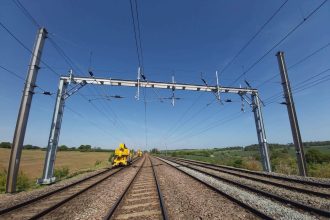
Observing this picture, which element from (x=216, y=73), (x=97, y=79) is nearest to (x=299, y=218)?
(x=216, y=73)

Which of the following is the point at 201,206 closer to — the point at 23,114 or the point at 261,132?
the point at 23,114

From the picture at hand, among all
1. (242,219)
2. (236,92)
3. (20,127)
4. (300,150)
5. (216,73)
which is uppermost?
(216,73)

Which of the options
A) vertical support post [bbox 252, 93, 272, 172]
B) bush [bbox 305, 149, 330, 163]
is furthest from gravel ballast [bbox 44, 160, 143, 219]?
bush [bbox 305, 149, 330, 163]

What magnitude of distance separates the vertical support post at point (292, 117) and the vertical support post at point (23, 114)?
751 inches

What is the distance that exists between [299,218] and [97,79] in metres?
17.5

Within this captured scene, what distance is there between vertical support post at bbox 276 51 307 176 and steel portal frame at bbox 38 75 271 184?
12.8ft

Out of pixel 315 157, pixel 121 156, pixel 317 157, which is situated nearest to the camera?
pixel 121 156

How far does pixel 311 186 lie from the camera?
1066 centimetres

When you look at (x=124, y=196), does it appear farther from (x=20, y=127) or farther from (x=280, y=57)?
(x=280, y=57)

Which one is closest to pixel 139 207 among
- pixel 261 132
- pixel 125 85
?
pixel 125 85

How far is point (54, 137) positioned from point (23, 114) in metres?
4.04

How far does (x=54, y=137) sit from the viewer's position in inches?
631

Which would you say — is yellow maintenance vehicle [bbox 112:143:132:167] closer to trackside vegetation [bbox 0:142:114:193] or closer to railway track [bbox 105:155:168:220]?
trackside vegetation [bbox 0:142:114:193]

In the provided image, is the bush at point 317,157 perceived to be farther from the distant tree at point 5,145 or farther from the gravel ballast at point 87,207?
the distant tree at point 5,145
